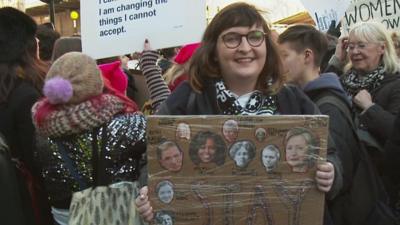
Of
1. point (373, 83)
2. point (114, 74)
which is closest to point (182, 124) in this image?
point (114, 74)

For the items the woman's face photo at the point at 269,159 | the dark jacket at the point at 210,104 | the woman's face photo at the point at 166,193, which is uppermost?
the dark jacket at the point at 210,104

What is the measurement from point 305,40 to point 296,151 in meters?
1.36

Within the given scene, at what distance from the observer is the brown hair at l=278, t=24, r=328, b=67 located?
10.8 ft

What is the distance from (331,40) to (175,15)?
9.78 ft

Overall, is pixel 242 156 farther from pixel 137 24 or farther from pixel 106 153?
pixel 137 24

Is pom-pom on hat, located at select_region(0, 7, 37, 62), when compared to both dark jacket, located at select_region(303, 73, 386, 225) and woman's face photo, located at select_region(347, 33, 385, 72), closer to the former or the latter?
dark jacket, located at select_region(303, 73, 386, 225)

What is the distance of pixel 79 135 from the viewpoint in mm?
2564

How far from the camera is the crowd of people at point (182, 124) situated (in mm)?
2105

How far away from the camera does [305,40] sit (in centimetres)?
330

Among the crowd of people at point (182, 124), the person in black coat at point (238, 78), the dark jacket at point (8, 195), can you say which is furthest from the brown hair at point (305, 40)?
the dark jacket at point (8, 195)

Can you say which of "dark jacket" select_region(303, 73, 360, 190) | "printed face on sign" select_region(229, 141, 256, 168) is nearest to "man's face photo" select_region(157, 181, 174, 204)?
"printed face on sign" select_region(229, 141, 256, 168)

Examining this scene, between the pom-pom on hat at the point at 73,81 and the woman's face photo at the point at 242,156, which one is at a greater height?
the pom-pom on hat at the point at 73,81

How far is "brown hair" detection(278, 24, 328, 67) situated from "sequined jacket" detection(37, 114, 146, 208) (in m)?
1.13

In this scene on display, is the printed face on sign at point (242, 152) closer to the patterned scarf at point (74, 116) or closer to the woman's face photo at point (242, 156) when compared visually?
the woman's face photo at point (242, 156)
